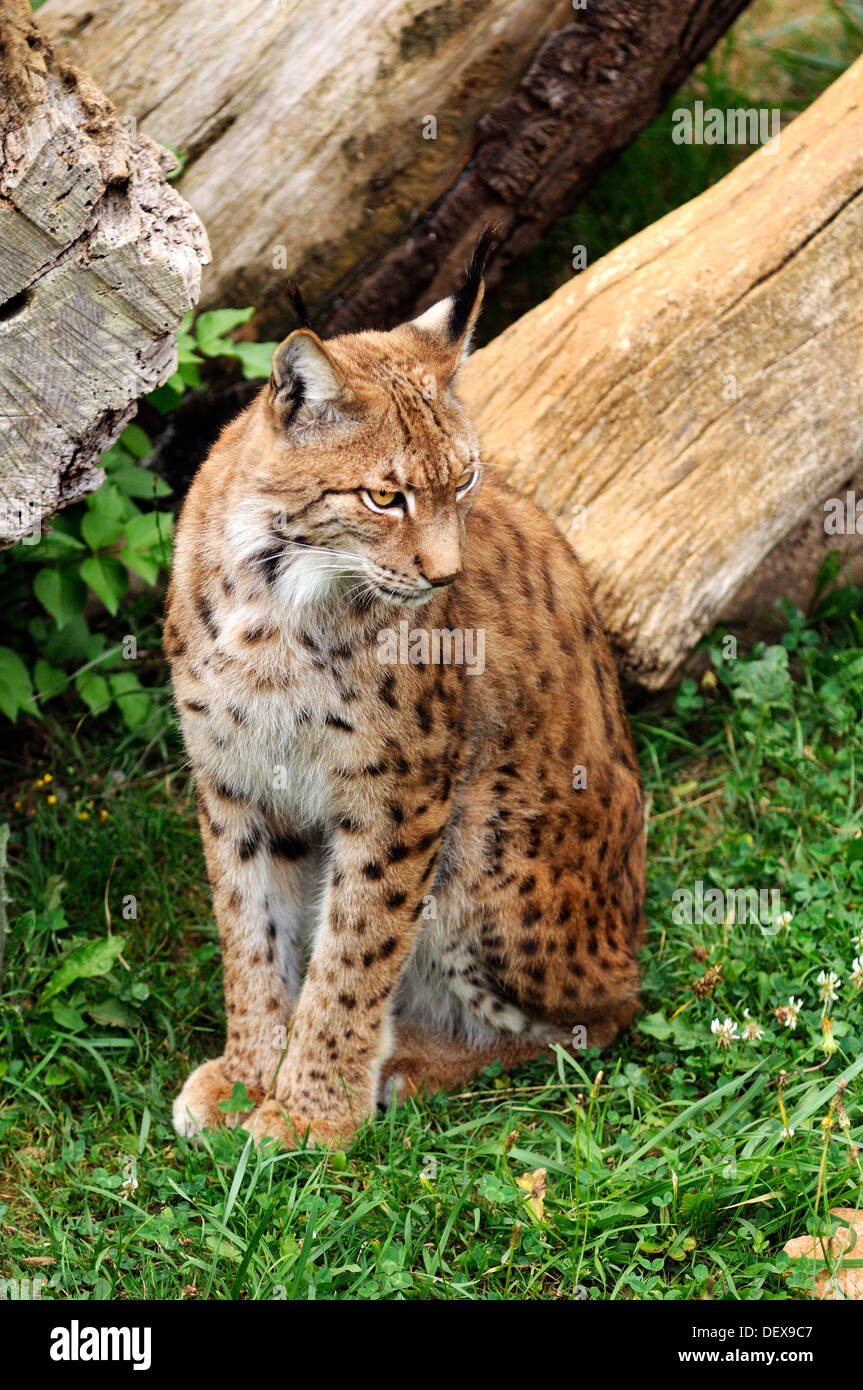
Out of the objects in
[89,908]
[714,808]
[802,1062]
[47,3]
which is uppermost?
[47,3]

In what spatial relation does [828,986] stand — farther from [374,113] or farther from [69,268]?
[374,113]

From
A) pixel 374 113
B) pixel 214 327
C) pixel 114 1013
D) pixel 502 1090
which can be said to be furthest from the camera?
pixel 374 113

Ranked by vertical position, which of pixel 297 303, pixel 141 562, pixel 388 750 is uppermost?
pixel 297 303

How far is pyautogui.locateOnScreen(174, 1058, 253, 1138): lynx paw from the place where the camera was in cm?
383

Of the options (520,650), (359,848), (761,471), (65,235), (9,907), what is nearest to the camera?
(65,235)

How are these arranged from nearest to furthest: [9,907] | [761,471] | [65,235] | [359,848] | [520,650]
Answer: [65,235] → [359,848] → [520,650] → [9,907] → [761,471]

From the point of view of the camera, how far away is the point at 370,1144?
3803 millimetres

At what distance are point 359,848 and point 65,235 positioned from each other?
169 cm

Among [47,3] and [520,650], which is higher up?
[47,3]

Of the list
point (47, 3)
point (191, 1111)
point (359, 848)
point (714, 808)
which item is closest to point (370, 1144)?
point (191, 1111)

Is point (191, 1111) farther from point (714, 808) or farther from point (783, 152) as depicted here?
point (783, 152)

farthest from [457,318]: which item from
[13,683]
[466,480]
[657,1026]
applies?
[657,1026]

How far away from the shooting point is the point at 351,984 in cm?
381

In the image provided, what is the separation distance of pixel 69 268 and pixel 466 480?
1.07 metres
